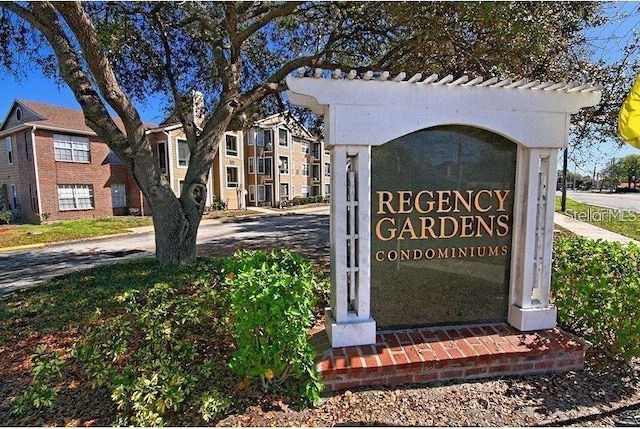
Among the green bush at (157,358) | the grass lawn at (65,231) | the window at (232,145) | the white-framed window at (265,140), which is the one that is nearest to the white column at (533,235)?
the green bush at (157,358)

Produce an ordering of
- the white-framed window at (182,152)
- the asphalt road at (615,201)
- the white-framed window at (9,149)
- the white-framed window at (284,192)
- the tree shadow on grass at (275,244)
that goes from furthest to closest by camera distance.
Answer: the white-framed window at (284,192) < the asphalt road at (615,201) < the white-framed window at (182,152) < the white-framed window at (9,149) < the tree shadow on grass at (275,244)

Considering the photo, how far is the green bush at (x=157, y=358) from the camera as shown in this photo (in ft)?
8.59

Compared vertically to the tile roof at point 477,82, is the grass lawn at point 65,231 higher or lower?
lower

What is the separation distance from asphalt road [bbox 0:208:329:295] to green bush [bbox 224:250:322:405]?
20.6 ft

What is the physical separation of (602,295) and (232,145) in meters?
28.2

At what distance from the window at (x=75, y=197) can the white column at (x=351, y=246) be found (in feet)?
74.5

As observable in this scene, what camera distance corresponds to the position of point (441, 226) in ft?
12.1

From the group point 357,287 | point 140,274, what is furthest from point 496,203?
point 140,274

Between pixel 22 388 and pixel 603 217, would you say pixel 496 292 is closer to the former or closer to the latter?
pixel 22 388

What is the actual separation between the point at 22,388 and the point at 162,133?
73.9ft

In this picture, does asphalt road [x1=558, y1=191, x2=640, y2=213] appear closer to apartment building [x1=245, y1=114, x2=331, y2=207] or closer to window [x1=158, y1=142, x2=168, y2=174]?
apartment building [x1=245, y1=114, x2=331, y2=207]

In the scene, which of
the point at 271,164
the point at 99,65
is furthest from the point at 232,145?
the point at 99,65

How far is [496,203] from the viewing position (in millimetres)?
3773

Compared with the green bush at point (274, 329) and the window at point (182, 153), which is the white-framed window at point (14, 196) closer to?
the window at point (182, 153)
